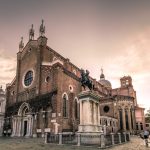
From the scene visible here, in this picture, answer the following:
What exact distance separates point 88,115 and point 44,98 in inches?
482

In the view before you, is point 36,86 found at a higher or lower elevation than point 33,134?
higher

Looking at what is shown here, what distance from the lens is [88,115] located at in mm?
15391

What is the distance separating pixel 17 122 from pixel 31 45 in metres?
14.3

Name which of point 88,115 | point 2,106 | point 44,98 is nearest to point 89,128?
point 88,115

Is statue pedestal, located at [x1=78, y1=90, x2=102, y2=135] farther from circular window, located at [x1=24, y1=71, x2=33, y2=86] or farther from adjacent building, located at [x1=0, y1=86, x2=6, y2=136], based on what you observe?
adjacent building, located at [x1=0, y1=86, x2=6, y2=136]

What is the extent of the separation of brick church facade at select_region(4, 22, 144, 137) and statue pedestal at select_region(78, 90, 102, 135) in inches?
349

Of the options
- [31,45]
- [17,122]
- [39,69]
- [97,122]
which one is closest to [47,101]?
[39,69]

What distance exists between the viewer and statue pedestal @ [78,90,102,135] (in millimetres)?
15164

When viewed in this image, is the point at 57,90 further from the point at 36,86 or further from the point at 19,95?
the point at 19,95

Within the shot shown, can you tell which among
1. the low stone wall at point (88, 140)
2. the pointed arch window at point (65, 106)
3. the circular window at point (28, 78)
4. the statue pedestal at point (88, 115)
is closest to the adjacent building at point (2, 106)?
the circular window at point (28, 78)

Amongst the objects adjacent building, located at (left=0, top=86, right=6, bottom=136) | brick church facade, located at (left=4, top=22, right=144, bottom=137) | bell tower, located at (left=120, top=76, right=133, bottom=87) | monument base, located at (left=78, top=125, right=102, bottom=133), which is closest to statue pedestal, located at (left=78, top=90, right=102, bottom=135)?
monument base, located at (left=78, top=125, right=102, bottom=133)

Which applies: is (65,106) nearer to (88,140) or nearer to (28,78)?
(28,78)

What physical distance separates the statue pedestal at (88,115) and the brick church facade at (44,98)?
29.1 ft

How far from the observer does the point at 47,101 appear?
1000 inches
